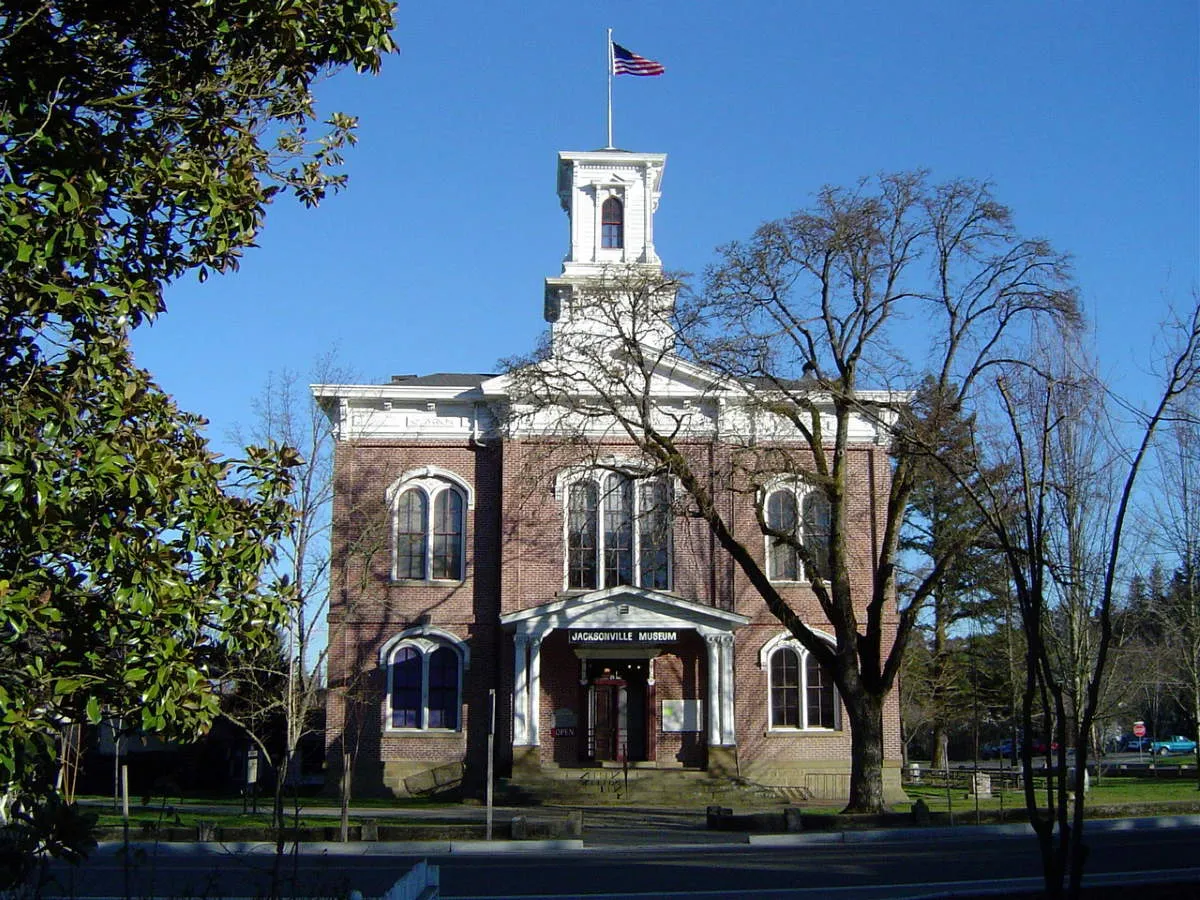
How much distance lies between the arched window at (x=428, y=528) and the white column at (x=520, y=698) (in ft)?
9.33

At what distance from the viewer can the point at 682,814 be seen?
29.0 m

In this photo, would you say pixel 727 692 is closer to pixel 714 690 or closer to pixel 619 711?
pixel 714 690

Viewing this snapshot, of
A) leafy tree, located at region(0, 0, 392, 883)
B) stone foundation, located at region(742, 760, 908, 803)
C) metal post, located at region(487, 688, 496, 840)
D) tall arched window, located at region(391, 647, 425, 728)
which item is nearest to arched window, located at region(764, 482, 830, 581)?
stone foundation, located at region(742, 760, 908, 803)

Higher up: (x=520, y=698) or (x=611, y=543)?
(x=611, y=543)

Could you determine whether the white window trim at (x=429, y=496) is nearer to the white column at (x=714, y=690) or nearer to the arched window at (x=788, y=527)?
the white column at (x=714, y=690)

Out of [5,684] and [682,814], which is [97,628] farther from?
[682,814]

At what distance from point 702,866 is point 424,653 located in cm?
1714

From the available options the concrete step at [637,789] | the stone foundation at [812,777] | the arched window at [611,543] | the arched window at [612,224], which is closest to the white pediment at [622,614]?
the arched window at [611,543]

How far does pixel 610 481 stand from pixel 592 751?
7164 millimetres

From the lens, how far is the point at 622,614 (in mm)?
33000

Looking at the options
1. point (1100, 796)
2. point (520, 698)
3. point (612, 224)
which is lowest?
point (1100, 796)

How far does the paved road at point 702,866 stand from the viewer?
15438 millimetres

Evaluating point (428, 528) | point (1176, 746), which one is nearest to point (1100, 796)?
point (428, 528)

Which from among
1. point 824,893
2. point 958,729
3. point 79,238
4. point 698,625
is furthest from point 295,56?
point 958,729
